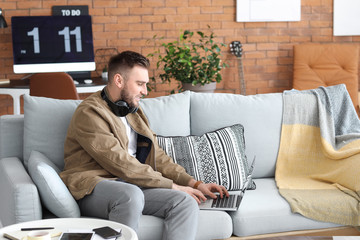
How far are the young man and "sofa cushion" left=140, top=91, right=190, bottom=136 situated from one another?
0.45ft

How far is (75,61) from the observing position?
4988 mm

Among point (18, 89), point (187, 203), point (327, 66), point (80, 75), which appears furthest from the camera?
point (327, 66)

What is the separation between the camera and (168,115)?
9.47ft

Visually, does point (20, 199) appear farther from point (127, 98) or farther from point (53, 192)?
point (127, 98)

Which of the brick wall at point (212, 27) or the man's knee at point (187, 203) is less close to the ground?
the brick wall at point (212, 27)

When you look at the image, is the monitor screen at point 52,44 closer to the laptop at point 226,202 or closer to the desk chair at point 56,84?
the desk chair at point 56,84

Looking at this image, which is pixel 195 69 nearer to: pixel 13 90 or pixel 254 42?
pixel 254 42

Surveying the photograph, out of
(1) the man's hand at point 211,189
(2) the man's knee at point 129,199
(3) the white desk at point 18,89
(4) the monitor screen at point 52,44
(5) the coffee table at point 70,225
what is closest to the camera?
(5) the coffee table at point 70,225

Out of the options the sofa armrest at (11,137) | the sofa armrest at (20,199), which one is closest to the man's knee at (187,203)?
the sofa armrest at (20,199)

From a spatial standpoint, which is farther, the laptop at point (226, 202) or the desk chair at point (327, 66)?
the desk chair at point (327, 66)

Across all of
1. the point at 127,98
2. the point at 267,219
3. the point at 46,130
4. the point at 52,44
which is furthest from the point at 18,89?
the point at 267,219

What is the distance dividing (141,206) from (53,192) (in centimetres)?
37

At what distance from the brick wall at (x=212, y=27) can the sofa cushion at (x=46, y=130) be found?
254 centimetres

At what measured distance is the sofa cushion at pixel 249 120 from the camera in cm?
295
